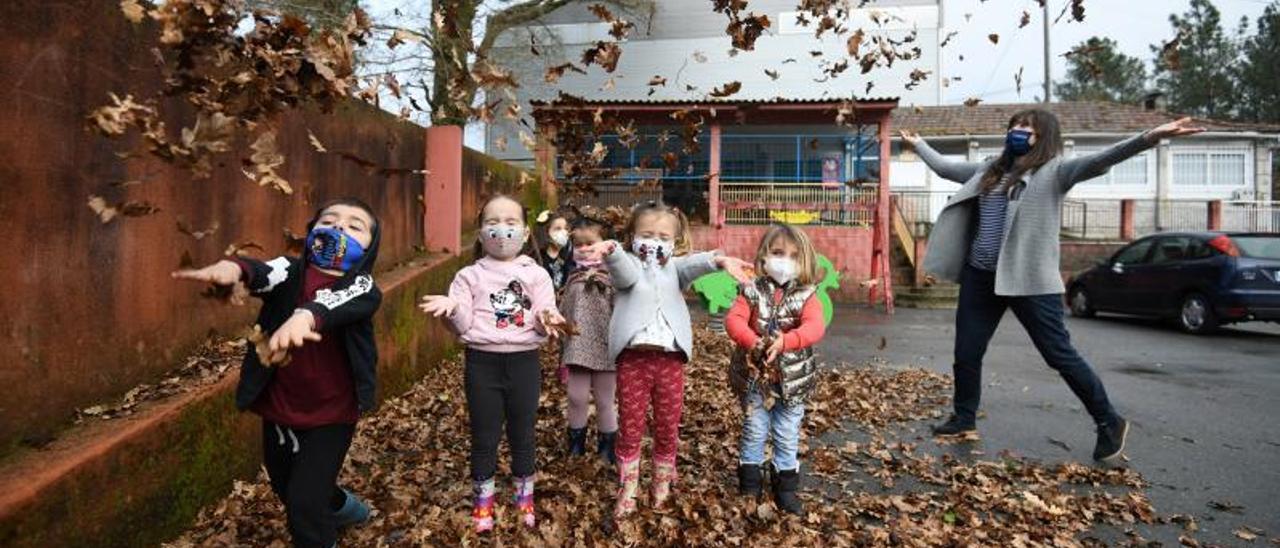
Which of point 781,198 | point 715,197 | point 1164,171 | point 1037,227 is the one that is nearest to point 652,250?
point 1037,227

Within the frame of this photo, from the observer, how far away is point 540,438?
17.1 feet

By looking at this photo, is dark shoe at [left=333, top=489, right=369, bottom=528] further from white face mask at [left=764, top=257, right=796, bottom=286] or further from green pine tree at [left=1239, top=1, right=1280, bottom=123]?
green pine tree at [left=1239, top=1, right=1280, bottom=123]

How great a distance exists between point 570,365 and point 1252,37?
209 feet

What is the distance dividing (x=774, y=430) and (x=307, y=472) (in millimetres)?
2047

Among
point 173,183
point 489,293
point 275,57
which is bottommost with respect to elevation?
point 489,293

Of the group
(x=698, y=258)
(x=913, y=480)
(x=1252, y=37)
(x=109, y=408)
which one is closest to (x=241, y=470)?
(x=109, y=408)

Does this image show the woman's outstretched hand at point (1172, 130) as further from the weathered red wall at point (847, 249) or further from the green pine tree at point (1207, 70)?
the green pine tree at point (1207, 70)

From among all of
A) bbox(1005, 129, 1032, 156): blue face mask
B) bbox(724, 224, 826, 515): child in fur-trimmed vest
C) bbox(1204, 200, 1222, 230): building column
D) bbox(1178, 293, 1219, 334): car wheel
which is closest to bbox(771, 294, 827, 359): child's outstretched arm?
bbox(724, 224, 826, 515): child in fur-trimmed vest

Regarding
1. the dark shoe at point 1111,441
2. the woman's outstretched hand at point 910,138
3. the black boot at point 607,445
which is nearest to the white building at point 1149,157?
the woman's outstretched hand at point 910,138

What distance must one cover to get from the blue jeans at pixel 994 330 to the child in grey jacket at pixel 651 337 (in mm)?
1945

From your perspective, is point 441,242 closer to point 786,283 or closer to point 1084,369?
point 786,283

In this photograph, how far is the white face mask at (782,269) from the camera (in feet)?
12.7

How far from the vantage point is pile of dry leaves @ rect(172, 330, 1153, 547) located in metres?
3.52

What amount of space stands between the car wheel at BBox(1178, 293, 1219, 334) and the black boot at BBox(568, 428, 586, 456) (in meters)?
10.9
